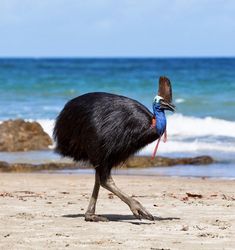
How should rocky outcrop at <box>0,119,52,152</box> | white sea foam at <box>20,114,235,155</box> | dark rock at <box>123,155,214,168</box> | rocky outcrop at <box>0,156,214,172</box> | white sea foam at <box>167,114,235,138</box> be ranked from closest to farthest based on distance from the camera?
rocky outcrop at <box>0,156,214,172</box> < dark rock at <box>123,155,214,168</box> < rocky outcrop at <box>0,119,52,152</box> < white sea foam at <box>20,114,235,155</box> < white sea foam at <box>167,114,235,138</box>

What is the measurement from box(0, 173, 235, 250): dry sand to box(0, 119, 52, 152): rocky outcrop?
4876 millimetres

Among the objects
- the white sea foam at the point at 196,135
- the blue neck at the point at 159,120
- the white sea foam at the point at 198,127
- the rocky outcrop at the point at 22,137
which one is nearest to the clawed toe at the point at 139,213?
the blue neck at the point at 159,120

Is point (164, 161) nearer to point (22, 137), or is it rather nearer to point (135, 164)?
point (135, 164)

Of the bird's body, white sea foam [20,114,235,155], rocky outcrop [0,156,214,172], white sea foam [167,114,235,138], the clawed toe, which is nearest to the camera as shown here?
the bird's body

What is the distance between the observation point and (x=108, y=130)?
27.8 feet

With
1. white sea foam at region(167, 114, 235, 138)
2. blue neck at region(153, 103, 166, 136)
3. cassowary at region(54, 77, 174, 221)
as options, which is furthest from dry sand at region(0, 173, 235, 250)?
white sea foam at region(167, 114, 235, 138)

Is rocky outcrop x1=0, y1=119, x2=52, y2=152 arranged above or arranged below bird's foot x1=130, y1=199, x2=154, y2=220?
below

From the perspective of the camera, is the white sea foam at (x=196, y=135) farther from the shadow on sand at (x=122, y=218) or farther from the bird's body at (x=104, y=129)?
the bird's body at (x=104, y=129)

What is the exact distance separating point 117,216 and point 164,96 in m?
1.50

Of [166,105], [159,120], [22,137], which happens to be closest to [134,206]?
[159,120]

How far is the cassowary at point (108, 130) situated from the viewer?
27.6 ft

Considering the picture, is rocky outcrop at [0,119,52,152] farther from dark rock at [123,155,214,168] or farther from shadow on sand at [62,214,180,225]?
shadow on sand at [62,214,180,225]

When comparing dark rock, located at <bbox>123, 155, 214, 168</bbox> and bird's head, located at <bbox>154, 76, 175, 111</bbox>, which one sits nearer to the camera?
bird's head, located at <bbox>154, 76, 175, 111</bbox>

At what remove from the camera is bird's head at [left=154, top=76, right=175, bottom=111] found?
27.4 feet
